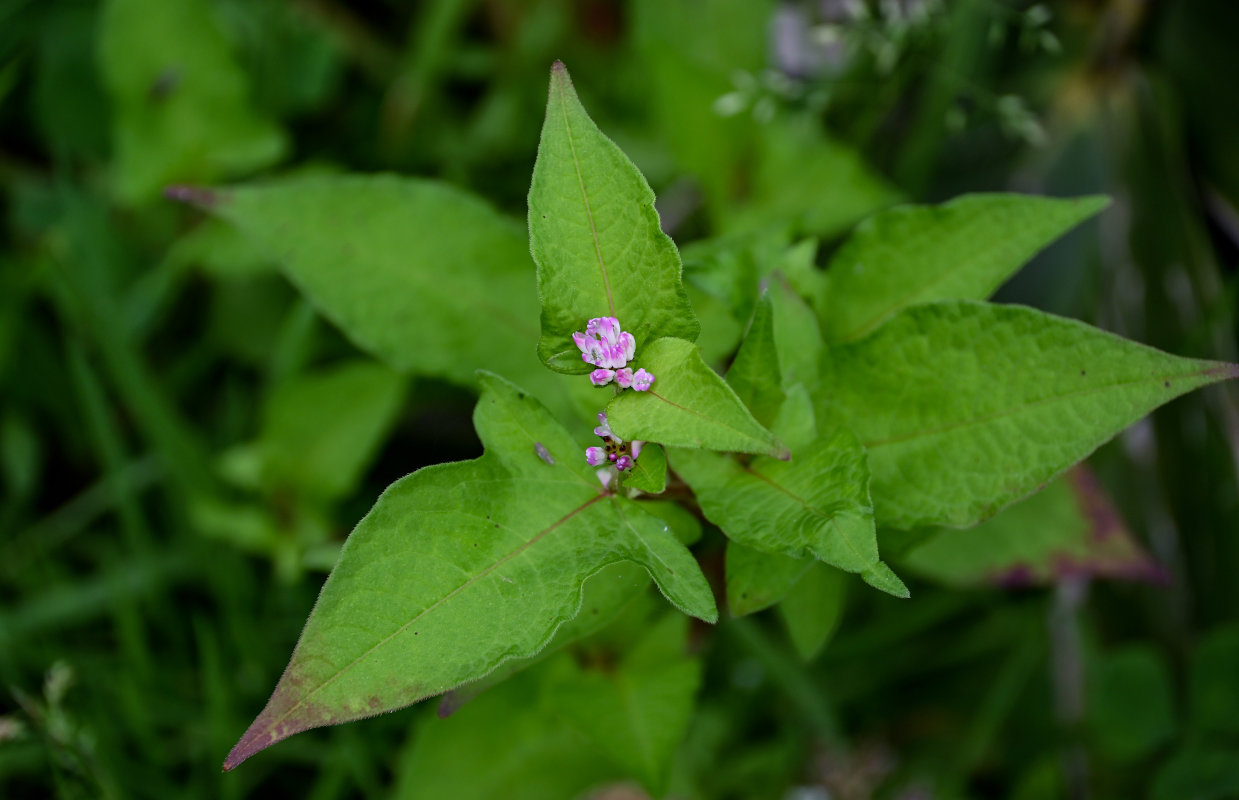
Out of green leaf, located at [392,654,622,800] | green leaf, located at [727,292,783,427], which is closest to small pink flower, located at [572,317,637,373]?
green leaf, located at [727,292,783,427]

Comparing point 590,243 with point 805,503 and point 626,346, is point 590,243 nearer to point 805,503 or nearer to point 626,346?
point 626,346

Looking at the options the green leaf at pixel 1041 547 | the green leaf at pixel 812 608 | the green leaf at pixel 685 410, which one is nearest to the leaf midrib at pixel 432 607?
the green leaf at pixel 685 410

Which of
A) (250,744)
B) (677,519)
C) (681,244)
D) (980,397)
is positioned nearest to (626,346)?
(677,519)

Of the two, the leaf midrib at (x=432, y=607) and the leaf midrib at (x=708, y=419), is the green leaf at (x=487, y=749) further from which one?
the leaf midrib at (x=708, y=419)

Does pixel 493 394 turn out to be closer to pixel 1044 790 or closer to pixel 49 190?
pixel 1044 790

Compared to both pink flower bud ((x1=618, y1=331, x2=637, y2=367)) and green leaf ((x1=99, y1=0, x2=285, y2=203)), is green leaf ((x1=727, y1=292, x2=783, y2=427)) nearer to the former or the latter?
pink flower bud ((x1=618, y1=331, x2=637, y2=367))
